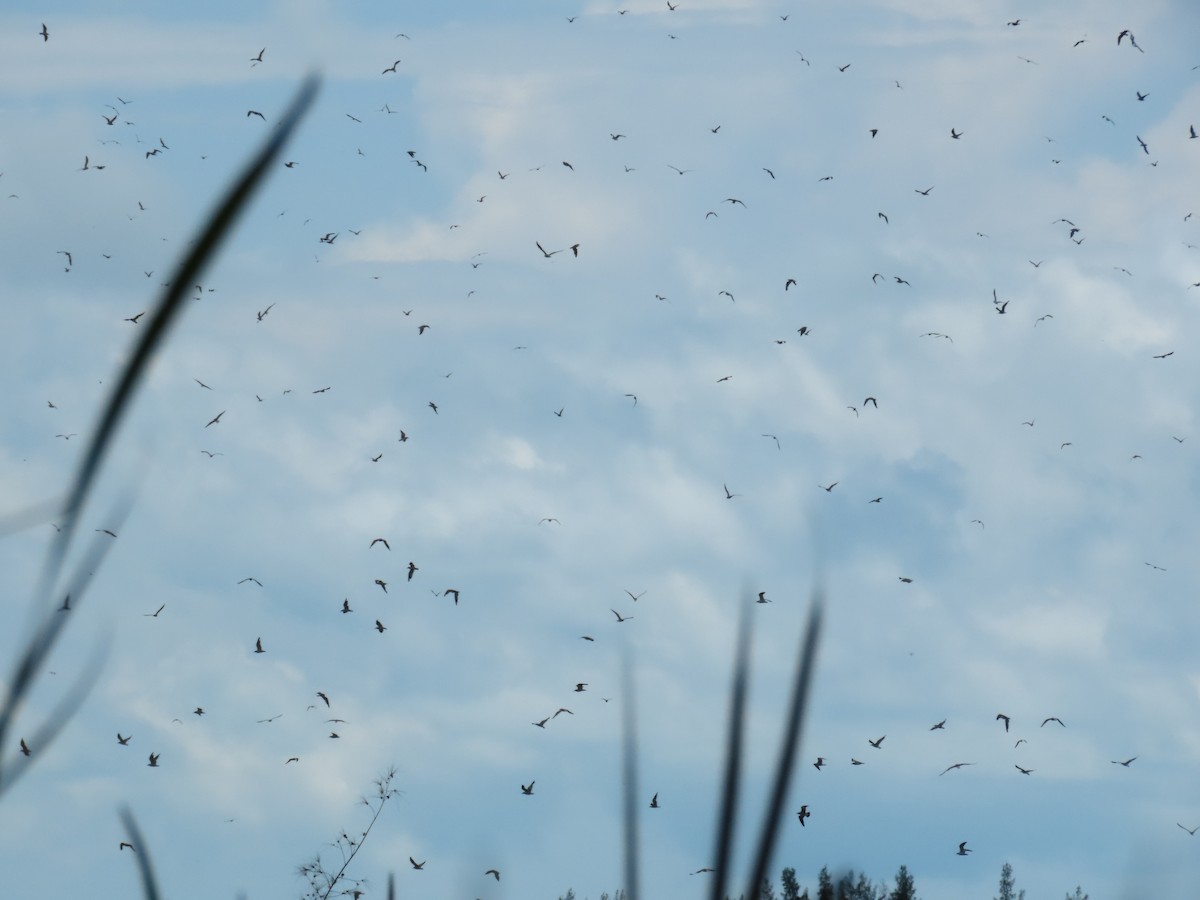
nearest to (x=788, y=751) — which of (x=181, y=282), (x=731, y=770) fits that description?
(x=731, y=770)

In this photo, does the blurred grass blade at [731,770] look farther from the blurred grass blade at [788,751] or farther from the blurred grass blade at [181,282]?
the blurred grass blade at [181,282]

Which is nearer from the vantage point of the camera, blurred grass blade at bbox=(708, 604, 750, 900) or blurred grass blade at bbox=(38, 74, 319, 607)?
blurred grass blade at bbox=(38, 74, 319, 607)

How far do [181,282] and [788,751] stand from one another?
735 millimetres

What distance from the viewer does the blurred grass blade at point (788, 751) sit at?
1320 mm

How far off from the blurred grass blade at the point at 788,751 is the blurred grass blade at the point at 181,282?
2.28 feet

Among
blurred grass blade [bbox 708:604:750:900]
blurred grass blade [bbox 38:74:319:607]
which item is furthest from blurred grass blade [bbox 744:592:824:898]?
blurred grass blade [bbox 38:74:319:607]

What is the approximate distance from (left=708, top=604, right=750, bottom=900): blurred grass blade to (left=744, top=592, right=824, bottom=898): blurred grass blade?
3 centimetres

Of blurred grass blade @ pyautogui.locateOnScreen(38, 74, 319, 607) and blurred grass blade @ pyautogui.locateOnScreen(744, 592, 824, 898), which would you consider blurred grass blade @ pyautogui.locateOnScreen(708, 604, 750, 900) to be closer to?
blurred grass blade @ pyautogui.locateOnScreen(744, 592, 824, 898)

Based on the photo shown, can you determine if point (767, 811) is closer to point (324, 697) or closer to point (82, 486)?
point (82, 486)

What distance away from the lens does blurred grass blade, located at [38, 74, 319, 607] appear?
3.17 ft

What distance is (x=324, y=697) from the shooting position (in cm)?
1559

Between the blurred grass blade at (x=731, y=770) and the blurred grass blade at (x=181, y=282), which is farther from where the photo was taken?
the blurred grass blade at (x=731, y=770)

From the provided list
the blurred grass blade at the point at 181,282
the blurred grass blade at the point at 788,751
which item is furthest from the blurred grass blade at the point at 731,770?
the blurred grass blade at the point at 181,282

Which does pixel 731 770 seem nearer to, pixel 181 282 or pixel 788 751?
pixel 788 751
